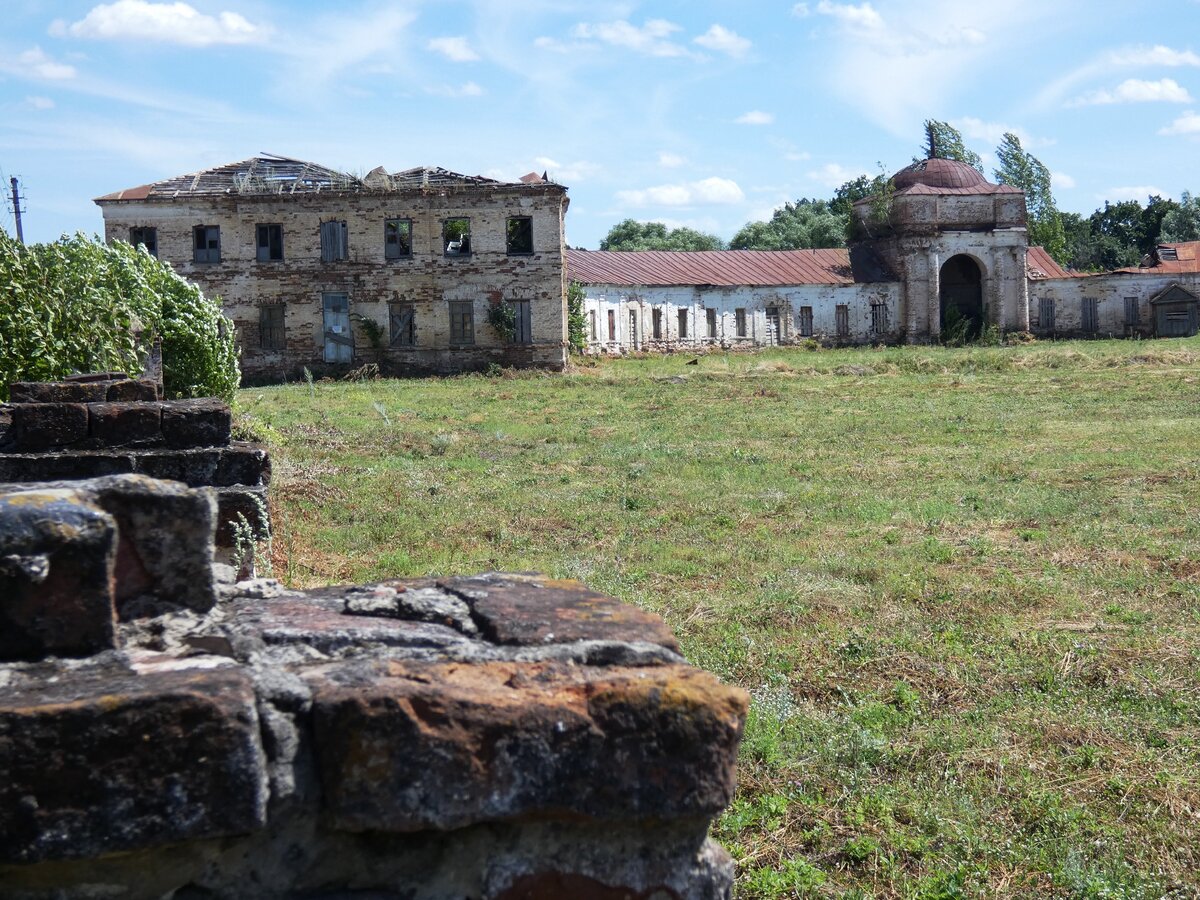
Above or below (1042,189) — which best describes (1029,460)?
below

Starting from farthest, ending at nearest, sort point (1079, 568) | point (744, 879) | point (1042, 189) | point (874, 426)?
point (1042, 189) < point (874, 426) < point (1079, 568) < point (744, 879)

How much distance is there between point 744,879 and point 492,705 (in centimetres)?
178

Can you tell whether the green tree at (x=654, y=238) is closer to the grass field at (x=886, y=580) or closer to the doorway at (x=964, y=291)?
the doorway at (x=964, y=291)

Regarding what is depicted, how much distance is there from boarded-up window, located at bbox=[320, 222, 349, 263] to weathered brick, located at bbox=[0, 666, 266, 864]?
31385 millimetres

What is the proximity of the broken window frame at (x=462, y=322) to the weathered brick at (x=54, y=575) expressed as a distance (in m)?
30.6

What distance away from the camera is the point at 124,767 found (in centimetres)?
165

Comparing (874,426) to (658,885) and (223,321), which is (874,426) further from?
(658,885)

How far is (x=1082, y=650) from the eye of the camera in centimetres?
535

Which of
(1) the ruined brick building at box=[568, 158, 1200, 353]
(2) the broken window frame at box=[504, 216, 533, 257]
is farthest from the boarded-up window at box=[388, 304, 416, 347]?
(1) the ruined brick building at box=[568, 158, 1200, 353]

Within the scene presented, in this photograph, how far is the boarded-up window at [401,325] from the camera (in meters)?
32.1

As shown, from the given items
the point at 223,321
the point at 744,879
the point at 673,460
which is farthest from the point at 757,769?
the point at 223,321

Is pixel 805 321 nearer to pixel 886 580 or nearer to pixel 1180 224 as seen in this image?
pixel 1180 224

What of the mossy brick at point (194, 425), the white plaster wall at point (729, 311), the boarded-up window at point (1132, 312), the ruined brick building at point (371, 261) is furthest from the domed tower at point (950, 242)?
the mossy brick at point (194, 425)

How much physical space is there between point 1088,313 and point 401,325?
2931cm
